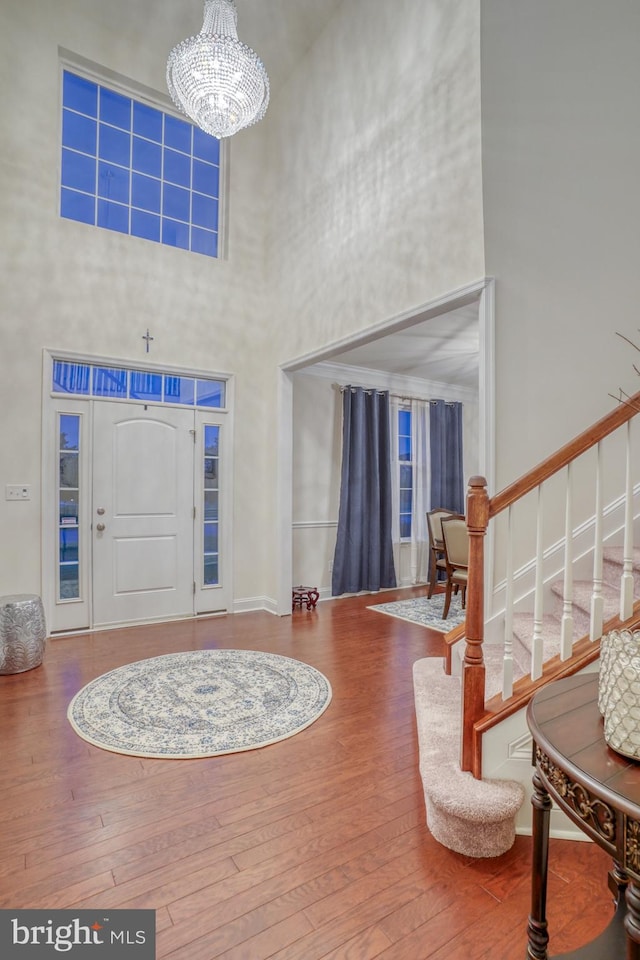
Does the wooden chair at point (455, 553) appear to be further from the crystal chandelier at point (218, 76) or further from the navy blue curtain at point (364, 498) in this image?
the crystal chandelier at point (218, 76)

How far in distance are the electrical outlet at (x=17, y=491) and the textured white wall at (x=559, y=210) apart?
11.8ft

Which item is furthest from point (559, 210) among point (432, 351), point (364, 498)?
point (364, 498)

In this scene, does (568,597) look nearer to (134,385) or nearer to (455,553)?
(455,553)

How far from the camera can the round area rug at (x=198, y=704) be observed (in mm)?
2543

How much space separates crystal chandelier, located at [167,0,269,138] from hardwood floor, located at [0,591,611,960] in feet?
12.4

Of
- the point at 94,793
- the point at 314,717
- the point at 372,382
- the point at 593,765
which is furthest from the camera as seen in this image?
the point at 372,382

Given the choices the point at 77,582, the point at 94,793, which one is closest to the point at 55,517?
the point at 77,582

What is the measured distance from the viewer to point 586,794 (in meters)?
1.00

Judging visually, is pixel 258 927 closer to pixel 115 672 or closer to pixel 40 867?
pixel 40 867

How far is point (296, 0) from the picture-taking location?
4312 mm

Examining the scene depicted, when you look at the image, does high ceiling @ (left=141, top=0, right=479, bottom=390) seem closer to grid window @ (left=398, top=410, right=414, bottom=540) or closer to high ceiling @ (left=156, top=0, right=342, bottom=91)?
high ceiling @ (left=156, top=0, right=342, bottom=91)

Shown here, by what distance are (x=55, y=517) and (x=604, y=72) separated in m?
4.80

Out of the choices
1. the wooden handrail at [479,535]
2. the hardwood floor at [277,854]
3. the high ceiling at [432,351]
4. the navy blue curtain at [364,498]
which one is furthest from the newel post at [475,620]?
the navy blue curtain at [364,498]

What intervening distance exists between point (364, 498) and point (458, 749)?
13.8 feet
